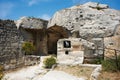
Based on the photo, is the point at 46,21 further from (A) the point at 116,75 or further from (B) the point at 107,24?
(A) the point at 116,75

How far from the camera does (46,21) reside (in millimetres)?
23594

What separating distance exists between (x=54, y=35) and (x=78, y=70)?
39.0 ft

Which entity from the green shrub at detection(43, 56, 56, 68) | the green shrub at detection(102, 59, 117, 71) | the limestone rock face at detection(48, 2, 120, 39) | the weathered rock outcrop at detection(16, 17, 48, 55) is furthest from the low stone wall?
the green shrub at detection(102, 59, 117, 71)

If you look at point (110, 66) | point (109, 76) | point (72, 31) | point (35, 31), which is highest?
point (35, 31)

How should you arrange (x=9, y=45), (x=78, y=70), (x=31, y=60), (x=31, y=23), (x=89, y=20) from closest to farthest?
(x=78, y=70), (x=9, y=45), (x=31, y=60), (x=89, y=20), (x=31, y=23)

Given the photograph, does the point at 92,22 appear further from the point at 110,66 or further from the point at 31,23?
the point at 110,66

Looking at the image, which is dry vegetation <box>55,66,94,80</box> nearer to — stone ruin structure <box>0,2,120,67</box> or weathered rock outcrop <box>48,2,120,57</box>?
stone ruin structure <box>0,2,120,67</box>

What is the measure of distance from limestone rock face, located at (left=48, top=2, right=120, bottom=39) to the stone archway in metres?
0.78

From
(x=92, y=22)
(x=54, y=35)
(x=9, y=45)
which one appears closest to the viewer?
(x=9, y=45)

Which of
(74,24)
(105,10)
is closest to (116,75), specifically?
(74,24)

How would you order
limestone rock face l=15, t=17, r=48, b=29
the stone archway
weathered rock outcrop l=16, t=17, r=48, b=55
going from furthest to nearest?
1. the stone archway
2. weathered rock outcrop l=16, t=17, r=48, b=55
3. limestone rock face l=15, t=17, r=48, b=29

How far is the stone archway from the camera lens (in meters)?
22.5

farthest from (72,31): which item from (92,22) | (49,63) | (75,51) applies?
(49,63)

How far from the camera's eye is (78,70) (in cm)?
1380
